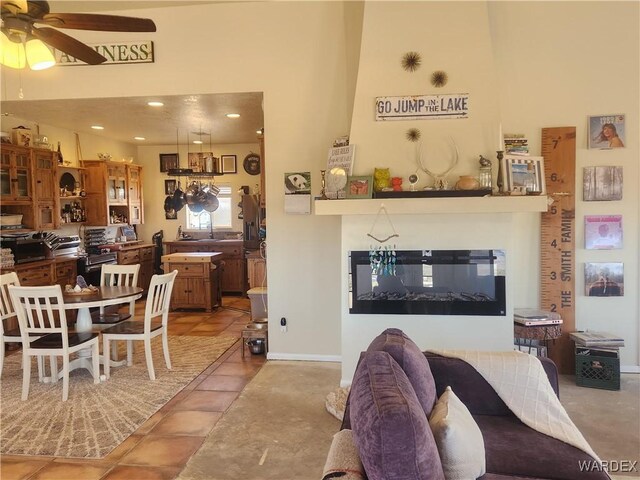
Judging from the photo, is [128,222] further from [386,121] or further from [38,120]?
[386,121]

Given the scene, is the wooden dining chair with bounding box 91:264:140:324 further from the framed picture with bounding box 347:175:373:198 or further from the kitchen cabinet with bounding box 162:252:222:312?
the framed picture with bounding box 347:175:373:198

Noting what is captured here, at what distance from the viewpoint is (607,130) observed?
396 cm

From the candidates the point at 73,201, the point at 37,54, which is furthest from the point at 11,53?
the point at 73,201

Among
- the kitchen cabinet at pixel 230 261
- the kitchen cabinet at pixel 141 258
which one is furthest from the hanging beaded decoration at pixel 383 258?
the kitchen cabinet at pixel 141 258

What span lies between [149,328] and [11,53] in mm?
2331

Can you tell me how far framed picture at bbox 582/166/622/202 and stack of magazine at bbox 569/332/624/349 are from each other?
117 centimetres

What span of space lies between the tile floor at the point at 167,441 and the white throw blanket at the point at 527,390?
1787mm

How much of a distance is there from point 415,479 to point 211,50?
4099mm

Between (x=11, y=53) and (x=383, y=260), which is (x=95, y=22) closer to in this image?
(x=11, y=53)

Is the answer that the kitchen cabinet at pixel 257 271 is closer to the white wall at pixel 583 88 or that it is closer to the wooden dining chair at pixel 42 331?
the wooden dining chair at pixel 42 331

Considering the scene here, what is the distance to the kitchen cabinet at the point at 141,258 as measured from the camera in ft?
23.4

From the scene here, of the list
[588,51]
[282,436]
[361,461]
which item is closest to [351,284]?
[282,436]

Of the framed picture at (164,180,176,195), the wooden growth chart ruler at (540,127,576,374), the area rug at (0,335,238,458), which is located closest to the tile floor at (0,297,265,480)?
the area rug at (0,335,238,458)

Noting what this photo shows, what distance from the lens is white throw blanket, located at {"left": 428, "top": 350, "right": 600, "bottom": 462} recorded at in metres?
2.07
